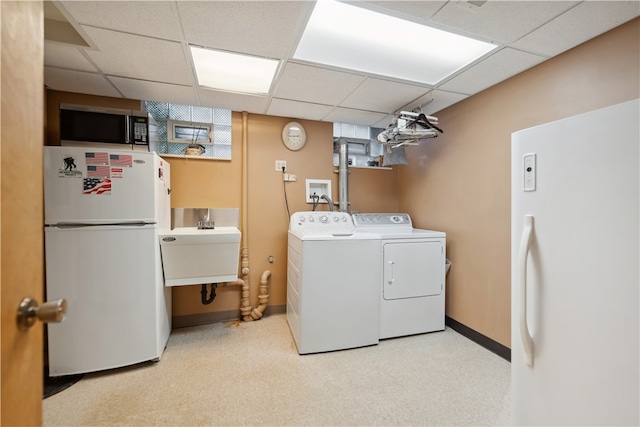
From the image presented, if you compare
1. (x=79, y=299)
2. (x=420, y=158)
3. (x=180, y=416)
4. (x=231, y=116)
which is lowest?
(x=180, y=416)

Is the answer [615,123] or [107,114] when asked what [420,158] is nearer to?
[615,123]

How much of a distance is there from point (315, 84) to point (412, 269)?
1.90 meters

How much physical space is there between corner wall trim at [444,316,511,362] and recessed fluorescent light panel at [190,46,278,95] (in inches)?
113

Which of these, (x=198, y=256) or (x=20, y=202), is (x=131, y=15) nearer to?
(x=20, y=202)

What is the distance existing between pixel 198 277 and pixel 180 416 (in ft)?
3.42

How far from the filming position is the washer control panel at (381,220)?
294cm

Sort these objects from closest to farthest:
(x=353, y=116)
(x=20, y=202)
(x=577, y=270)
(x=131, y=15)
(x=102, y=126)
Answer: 1. (x=20, y=202)
2. (x=577, y=270)
3. (x=131, y=15)
4. (x=102, y=126)
5. (x=353, y=116)

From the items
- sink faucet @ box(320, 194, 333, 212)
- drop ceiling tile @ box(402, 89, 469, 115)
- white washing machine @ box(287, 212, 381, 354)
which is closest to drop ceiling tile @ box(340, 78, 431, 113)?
drop ceiling tile @ box(402, 89, 469, 115)

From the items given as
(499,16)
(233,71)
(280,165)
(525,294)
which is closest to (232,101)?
(233,71)

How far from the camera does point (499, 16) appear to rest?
1.44 metres

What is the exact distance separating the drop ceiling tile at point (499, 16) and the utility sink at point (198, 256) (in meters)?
2.12

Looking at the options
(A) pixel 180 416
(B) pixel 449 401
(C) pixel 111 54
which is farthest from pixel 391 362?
(C) pixel 111 54

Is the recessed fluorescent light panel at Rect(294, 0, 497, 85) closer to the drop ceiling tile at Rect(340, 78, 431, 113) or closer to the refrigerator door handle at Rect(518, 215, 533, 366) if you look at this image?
the drop ceiling tile at Rect(340, 78, 431, 113)

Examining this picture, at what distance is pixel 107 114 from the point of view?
216 centimetres
